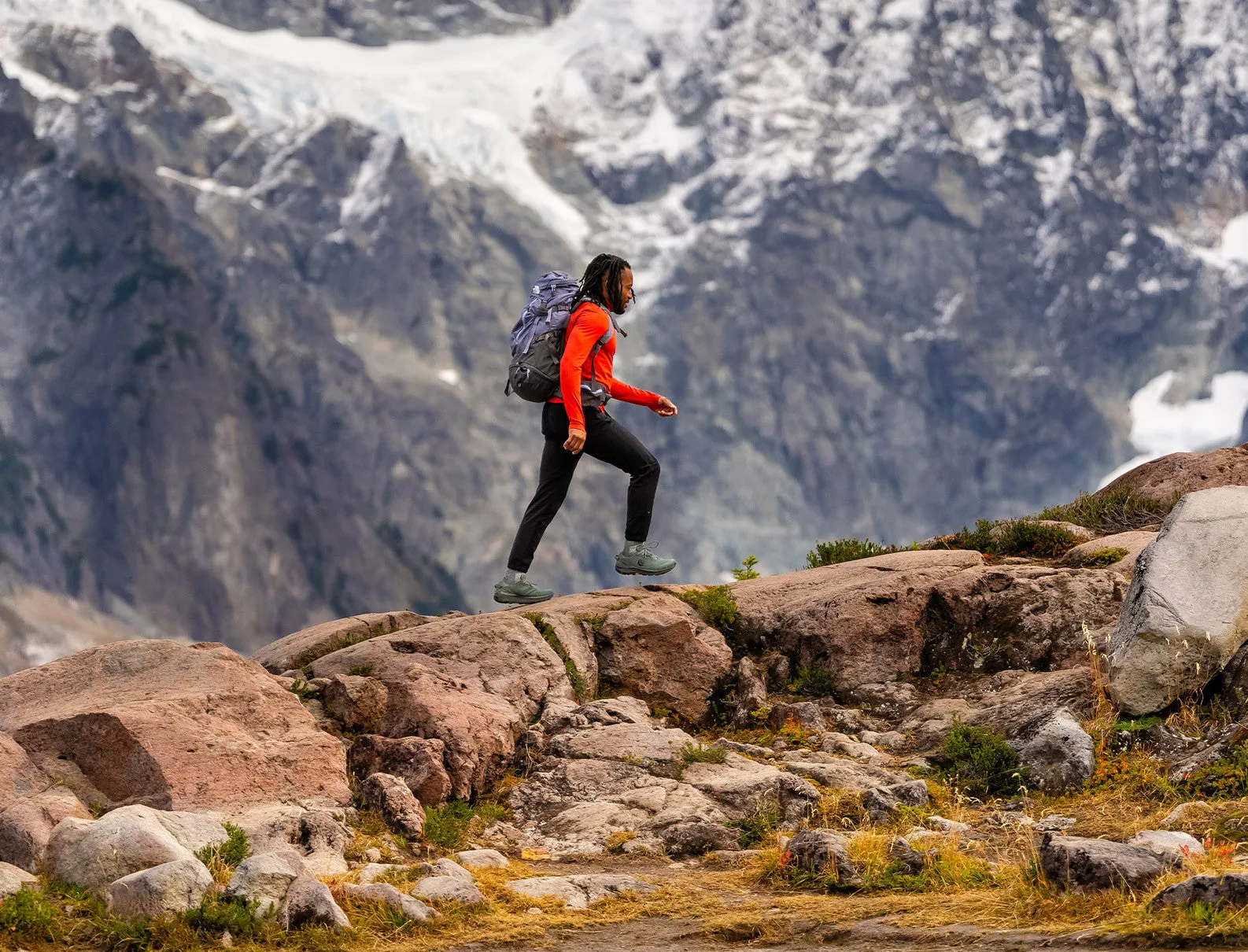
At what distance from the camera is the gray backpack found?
633 inches

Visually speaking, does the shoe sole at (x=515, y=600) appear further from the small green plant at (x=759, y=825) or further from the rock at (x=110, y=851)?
the rock at (x=110, y=851)

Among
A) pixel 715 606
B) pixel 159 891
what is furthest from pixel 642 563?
pixel 159 891

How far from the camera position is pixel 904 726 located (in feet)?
49.1

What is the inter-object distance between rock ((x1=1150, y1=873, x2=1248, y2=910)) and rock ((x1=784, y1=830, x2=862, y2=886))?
7.19 ft

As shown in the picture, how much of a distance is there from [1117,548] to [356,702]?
7.80 meters

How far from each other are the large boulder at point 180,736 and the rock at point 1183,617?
20.3 ft

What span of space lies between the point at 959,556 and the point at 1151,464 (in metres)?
4.71

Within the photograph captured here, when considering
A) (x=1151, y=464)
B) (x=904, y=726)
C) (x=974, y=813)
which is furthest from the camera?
(x=1151, y=464)

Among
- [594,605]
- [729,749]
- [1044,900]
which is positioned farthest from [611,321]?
[1044,900]

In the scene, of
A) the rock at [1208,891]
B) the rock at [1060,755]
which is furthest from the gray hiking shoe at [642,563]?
the rock at [1208,891]

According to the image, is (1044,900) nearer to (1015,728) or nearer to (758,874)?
(758,874)

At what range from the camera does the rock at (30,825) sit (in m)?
11.0

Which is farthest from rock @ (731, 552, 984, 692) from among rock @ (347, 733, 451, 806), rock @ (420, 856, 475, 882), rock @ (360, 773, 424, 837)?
rock @ (420, 856, 475, 882)

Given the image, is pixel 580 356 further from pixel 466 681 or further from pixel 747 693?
pixel 747 693
